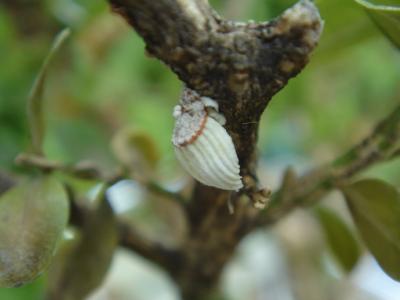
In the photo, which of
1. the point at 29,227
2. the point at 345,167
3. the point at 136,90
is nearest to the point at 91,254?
the point at 29,227

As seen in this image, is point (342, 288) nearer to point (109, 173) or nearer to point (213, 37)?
point (109, 173)

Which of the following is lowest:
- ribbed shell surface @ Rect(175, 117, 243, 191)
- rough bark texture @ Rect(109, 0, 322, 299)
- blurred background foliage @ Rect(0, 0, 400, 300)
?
blurred background foliage @ Rect(0, 0, 400, 300)

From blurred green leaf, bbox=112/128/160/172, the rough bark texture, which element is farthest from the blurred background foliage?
the rough bark texture

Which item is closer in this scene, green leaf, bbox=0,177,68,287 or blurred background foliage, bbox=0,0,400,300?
green leaf, bbox=0,177,68,287

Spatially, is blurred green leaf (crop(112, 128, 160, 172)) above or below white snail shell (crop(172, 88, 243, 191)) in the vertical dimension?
below

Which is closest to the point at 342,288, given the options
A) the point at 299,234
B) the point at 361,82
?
the point at 299,234

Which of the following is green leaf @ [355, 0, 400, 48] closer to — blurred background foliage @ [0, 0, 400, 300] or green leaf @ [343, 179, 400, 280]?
green leaf @ [343, 179, 400, 280]

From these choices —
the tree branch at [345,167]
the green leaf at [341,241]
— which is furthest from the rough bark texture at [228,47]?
the green leaf at [341,241]

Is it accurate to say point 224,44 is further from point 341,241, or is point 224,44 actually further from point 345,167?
point 341,241
